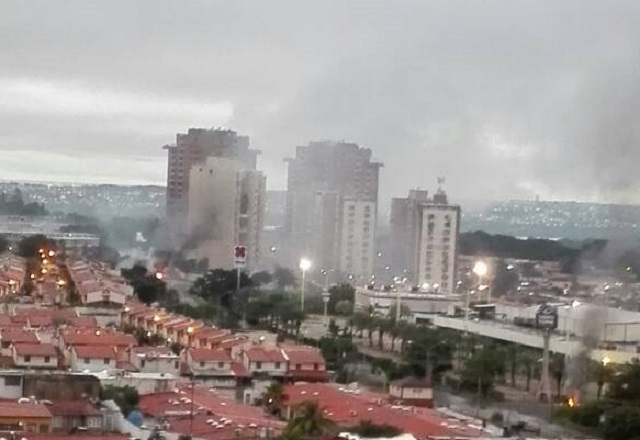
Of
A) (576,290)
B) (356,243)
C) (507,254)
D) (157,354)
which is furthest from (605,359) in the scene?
(507,254)

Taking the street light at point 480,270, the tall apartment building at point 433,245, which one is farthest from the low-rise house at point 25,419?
the tall apartment building at point 433,245

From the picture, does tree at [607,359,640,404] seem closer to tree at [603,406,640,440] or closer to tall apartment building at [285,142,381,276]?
tree at [603,406,640,440]

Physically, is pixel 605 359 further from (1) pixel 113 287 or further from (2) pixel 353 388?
(1) pixel 113 287

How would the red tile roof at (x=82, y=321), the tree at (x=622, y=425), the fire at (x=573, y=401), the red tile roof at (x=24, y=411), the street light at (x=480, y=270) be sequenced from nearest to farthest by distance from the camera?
the red tile roof at (x=24, y=411) → the tree at (x=622, y=425) → the fire at (x=573, y=401) → the red tile roof at (x=82, y=321) → the street light at (x=480, y=270)

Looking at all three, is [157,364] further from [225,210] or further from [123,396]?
[225,210]

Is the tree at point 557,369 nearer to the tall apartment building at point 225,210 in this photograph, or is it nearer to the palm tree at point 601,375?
the palm tree at point 601,375
